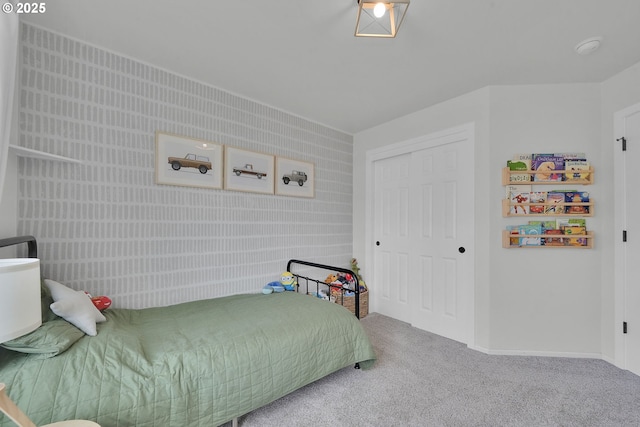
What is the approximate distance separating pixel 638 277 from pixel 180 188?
370 cm

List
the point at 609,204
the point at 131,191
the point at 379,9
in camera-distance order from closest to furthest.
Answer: the point at 379,9, the point at 131,191, the point at 609,204

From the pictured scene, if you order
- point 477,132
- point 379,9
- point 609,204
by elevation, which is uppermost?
point 379,9

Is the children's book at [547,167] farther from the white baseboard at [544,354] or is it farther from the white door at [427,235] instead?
the white baseboard at [544,354]

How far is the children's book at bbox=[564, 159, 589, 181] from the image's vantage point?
2.23 m

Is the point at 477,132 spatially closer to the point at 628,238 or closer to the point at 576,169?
the point at 576,169

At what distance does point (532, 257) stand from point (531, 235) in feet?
0.68

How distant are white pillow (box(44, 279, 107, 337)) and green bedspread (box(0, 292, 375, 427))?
8 cm

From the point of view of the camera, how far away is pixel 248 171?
8.64ft

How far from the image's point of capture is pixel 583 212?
223 cm

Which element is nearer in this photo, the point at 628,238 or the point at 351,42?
the point at 351,42

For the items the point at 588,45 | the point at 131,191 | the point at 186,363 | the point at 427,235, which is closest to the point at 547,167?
the point at 588,45

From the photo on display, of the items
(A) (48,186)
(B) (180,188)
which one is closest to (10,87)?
(A) (48,186)

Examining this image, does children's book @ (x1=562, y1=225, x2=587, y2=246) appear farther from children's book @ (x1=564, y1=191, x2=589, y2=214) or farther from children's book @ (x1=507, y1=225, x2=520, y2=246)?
children's book @ (x1=507, y1=225, x2=520, y2=246)

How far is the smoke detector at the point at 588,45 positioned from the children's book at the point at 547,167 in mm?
789
